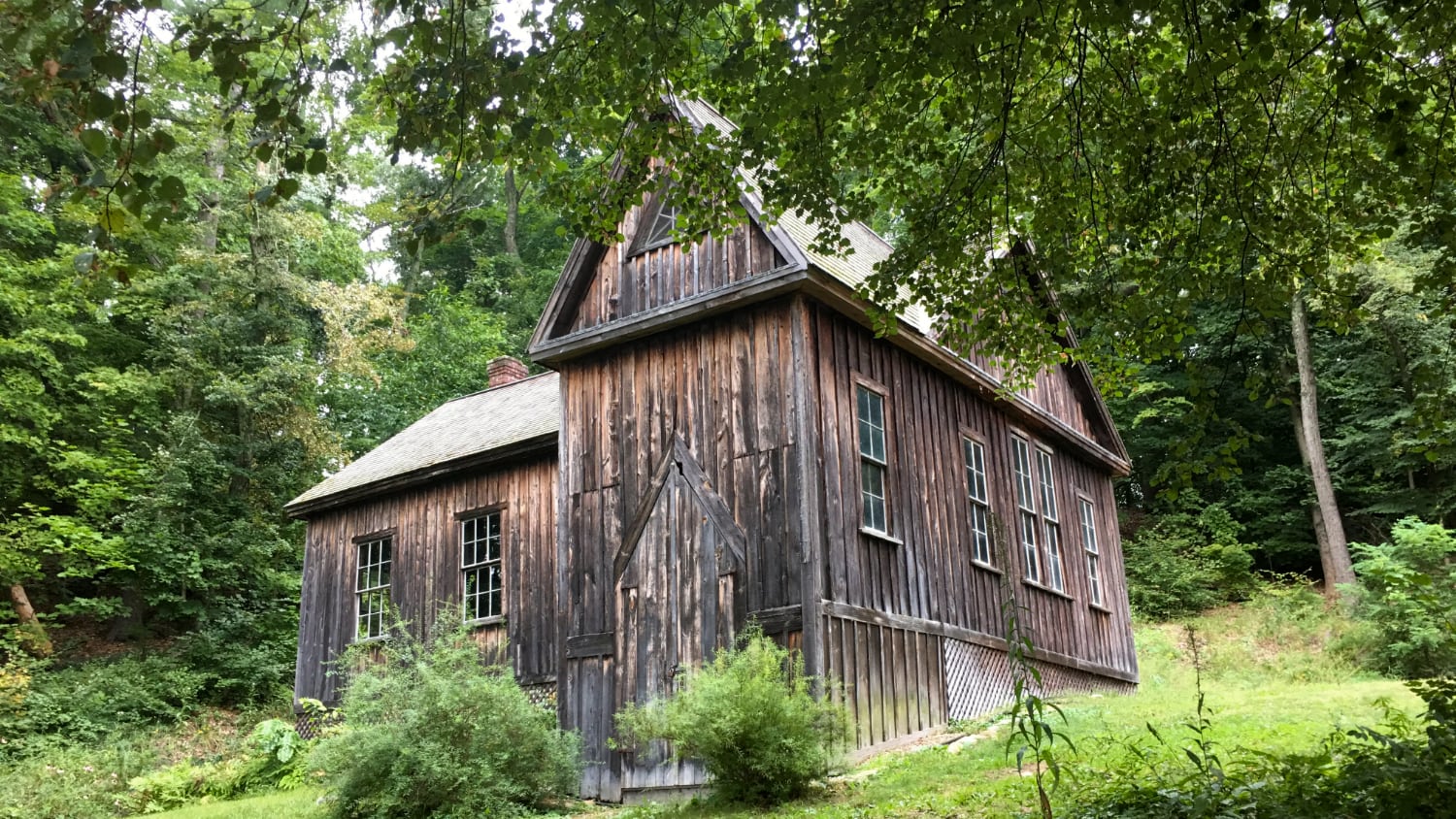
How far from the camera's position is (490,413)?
19.1m

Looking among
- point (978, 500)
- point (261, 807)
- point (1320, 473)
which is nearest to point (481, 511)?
point (261, 807)

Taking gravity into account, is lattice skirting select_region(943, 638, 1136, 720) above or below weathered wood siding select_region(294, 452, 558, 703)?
below

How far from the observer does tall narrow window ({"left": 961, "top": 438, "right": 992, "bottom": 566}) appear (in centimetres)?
1464

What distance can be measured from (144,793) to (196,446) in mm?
10347

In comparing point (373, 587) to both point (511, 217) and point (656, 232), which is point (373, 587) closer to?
point (656, 232)

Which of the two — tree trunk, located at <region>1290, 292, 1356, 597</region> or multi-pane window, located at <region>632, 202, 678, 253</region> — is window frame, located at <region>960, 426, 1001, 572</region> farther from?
tree trunk, located at <region>1290, 292, 1356, 597</region>

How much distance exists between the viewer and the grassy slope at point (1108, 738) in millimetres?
8289

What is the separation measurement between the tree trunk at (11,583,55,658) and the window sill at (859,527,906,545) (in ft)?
59.0

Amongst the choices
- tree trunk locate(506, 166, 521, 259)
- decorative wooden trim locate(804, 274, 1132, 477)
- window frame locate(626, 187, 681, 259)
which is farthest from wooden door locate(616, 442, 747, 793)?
tree trunk locate(506, 166, 521, 259)

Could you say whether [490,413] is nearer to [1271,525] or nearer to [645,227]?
[645,227]

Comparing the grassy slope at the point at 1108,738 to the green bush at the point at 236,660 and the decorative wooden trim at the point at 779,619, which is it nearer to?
the decorative wooden trim at the point at 779,619

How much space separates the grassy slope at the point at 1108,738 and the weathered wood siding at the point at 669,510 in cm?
178

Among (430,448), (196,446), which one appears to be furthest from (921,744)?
(196,446)

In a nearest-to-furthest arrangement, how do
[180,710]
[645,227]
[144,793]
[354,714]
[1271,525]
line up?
[354,714], [645,227], [144,793], [180,710], [1271,525]
